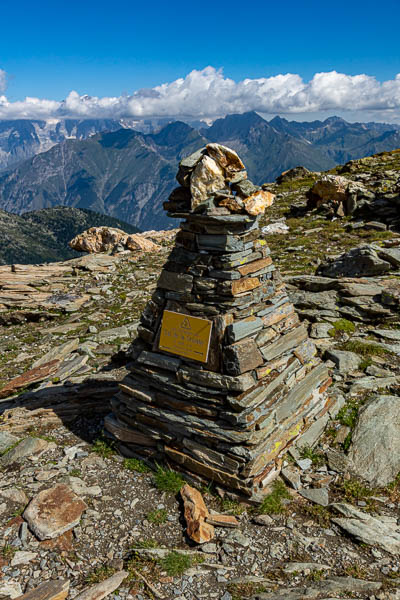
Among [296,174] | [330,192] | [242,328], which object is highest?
[296,174]

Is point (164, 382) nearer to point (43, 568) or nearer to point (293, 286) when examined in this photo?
point (43, 568)

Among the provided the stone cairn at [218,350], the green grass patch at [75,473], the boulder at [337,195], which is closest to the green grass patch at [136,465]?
the stone cairn at [218,350]

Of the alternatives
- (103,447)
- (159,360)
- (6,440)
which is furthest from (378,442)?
(6,440)

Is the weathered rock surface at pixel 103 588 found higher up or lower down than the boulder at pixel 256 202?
lower down

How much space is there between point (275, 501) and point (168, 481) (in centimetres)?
217

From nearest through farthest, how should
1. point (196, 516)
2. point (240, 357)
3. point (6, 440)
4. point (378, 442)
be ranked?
point (196, 516), point (240, 357), point (378, 442), point (6, 440)

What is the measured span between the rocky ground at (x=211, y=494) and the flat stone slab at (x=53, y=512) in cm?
4

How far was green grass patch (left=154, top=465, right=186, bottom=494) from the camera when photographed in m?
7.85

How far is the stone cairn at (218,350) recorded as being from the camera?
732 cm

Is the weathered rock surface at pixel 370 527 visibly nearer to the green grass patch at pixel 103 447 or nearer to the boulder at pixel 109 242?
the green grass patch at pixel 103 447

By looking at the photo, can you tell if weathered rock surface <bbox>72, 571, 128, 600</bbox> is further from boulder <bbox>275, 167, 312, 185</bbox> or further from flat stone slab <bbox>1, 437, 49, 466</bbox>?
boulder <bbox>275, 167, 312, 185</bbox>

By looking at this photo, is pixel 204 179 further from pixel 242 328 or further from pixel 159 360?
pixel 159 360

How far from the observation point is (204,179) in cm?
757

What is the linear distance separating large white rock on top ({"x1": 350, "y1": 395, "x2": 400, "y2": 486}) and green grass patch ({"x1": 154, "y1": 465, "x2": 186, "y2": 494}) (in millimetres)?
3651
